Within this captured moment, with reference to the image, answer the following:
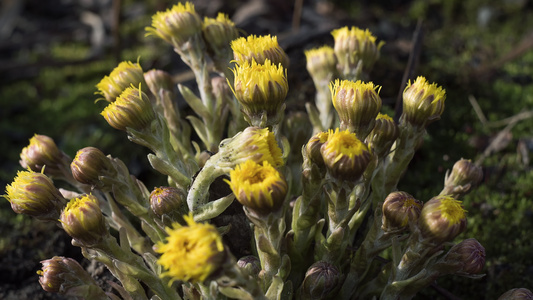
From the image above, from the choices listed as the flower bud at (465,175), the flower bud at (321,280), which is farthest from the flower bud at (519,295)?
the flower bud at (321,280)

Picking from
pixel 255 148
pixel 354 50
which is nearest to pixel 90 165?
pixel 255 148

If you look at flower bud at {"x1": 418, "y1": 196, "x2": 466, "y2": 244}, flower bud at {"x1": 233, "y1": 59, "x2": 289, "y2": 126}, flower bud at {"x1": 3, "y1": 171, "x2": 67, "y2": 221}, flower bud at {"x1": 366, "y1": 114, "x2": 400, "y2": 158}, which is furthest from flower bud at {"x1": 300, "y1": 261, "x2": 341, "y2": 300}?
flower bud at {"x1": 3, "y1": 171, "x2": 67, "y2": 221}

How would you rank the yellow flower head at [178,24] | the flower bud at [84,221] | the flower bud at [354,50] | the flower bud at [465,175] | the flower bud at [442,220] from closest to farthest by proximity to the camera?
the flower bud at [442,220]
the flower bud at [84,221]
the flower bud at [465,175]
the yellow flower head at [178,24]
the flower bud at [354,50]

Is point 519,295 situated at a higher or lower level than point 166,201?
lower

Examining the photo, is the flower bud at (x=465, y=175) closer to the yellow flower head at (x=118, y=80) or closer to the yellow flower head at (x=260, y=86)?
the yellow flower head at (x=260, y=86)

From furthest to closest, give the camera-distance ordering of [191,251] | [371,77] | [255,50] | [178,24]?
[371,77] → [178,24] → [255,50] → [191,251]

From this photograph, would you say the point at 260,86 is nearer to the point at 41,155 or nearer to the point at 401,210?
the point at 401,210

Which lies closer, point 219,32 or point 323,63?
point 219,32
